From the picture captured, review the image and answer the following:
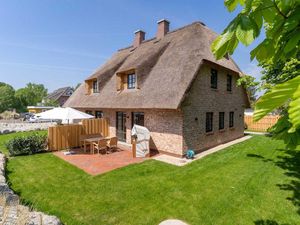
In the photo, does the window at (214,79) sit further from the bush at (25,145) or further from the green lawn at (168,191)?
the bush at (25,145)

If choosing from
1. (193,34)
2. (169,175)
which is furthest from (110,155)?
(193,34)

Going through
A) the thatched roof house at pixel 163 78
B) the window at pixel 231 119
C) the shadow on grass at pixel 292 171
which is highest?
the thatched roof house at pixel 163 78

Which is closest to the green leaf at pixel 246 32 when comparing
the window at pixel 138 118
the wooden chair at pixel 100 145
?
the wooden chair at pixel 100 145

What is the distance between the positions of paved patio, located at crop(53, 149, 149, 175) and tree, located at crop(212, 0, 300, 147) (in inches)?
378

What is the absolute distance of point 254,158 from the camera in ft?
39.5

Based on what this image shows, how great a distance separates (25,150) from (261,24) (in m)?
14.7

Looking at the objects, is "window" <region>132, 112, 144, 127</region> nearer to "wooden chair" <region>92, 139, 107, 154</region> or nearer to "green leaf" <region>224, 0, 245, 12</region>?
"wooden chair" <region>92, 139, 107, 154</region>

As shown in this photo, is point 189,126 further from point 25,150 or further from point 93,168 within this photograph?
point 25,150

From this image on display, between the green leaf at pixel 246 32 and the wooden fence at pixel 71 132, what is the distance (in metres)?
14.7

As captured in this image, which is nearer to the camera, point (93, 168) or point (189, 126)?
point (93, 168)

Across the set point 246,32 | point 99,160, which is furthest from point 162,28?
point 246,32

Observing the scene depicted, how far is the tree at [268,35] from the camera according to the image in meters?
0.93

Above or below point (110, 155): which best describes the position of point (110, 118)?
above

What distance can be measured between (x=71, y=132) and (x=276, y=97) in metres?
15.5
